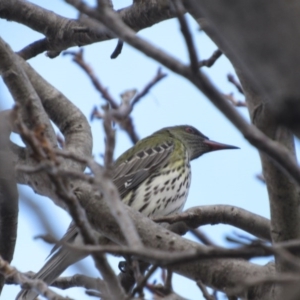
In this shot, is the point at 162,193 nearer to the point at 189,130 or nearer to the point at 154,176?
the point at 154,176

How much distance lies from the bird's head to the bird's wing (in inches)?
33.2

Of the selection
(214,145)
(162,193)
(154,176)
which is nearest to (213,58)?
(162,193)

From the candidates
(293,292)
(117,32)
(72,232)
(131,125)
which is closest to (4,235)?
(72,232)

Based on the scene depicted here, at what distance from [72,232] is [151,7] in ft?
6.16

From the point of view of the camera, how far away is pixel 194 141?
8766mm

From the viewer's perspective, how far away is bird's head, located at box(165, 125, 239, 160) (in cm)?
862

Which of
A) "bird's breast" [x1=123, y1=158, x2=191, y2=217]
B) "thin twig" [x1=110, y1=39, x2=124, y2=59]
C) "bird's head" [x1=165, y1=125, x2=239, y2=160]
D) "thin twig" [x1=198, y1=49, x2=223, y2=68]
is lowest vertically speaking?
"thin twig" [x1=198, y1=49, x2=223, y2=68]

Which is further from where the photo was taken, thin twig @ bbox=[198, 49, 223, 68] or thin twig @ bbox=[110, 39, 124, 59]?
thin twig @ bbox=[110, 39, 124, 59]

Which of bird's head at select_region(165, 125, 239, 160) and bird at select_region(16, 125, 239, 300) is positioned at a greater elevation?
bird's head at select_region(165, 125, 239, 160)

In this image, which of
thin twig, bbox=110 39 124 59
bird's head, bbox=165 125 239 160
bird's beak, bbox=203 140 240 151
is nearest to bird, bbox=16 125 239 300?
bird's head, bbox=165 125 239 160

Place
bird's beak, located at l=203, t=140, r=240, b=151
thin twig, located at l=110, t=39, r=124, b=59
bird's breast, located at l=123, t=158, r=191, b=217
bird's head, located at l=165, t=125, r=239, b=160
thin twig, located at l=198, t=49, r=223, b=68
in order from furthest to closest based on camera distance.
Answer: bird's beak, located at l=203, t=140, r=240, b=151
bird's head, located at l=165, t=125, r=239, b=160
bird's breast, located at l=123, t=158, r=191, b=217
thin twig, located at l=110, t=39, r=124, b=59
thin twig, located at l=198, t=49, r=223, b=68

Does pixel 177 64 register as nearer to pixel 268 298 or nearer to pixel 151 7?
pixel 268 298

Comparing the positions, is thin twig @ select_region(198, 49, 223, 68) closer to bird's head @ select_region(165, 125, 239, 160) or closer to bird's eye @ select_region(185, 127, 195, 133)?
bird's head @ select_region(165, 125, 239, 160)

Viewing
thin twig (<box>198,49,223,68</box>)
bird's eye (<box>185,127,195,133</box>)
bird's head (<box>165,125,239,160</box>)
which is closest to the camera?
thin twig (<box>198,49,223,68</box>)
